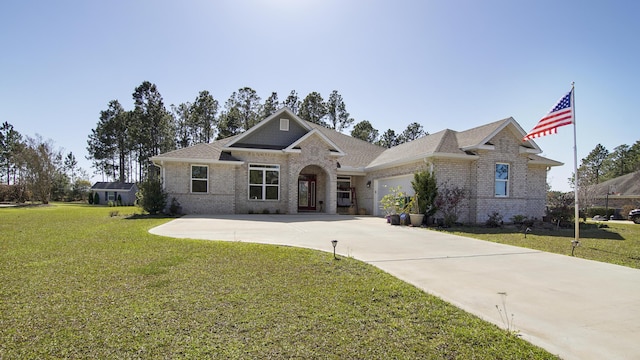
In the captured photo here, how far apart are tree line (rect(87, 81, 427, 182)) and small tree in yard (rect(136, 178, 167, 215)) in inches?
1069

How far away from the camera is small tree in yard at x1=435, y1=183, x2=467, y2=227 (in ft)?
54.0

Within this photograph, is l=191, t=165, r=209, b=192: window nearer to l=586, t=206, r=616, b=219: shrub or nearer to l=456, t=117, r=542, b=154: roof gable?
l=456, t=117, r=542, b=154: roof gable

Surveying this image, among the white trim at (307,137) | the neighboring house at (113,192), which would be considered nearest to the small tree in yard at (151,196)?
the white trim at (307,137)

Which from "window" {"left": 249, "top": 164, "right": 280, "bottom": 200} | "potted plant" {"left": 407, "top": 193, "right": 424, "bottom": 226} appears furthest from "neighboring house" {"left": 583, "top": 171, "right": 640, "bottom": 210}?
"window" {"left": 249, "top": 164, "right": 280, "bottom": 200}

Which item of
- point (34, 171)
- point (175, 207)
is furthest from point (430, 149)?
point (34, 171)

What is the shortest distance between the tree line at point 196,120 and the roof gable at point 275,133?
2213cm

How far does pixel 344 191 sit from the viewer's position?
82.6ft

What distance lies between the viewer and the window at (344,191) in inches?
981

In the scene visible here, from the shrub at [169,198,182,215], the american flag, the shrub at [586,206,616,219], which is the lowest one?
the shrub at [586,206,616,219]

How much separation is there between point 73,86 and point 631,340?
78.2 ft

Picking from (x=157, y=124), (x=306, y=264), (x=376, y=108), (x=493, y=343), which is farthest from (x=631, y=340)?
(x=157, y=124)

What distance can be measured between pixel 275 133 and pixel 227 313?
727 inches

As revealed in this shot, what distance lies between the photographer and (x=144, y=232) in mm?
11047

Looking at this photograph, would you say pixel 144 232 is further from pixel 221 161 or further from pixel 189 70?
pixel 189 70
